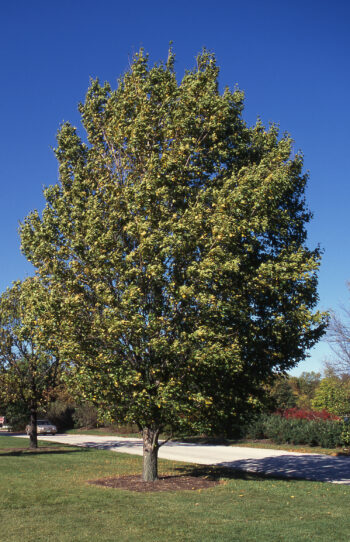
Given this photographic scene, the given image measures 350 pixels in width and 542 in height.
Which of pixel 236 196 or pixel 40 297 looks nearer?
pixel 236 196

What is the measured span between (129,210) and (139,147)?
2.12 metres

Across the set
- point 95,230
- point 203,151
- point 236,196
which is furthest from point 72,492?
point 203,151

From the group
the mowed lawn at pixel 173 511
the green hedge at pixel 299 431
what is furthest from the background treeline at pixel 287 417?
the mowed lawn at pixel 173 511

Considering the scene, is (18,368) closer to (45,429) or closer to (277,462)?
(277,462)

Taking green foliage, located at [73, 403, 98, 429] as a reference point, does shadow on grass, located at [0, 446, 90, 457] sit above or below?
below

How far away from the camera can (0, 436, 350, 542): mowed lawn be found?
795cm

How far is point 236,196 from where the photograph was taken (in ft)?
37.1

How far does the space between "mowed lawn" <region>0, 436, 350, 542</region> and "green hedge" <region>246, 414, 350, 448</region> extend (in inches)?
441

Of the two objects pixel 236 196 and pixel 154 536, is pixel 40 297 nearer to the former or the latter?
pixel 236 196

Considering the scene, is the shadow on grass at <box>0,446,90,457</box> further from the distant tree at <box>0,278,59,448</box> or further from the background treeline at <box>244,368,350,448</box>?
the background treeline at <box>244,368,350,448</box>

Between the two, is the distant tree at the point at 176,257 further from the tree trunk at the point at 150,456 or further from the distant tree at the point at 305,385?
the distant tree at the point at 305,385

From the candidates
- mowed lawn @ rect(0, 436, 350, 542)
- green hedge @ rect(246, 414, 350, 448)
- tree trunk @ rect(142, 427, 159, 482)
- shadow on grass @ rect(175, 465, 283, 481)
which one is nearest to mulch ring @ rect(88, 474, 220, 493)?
tree trunk @ rect(142, 427, 159, 482)

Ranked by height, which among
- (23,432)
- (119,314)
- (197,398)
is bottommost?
(23,432)

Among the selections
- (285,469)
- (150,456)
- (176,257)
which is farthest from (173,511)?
(285,469)
